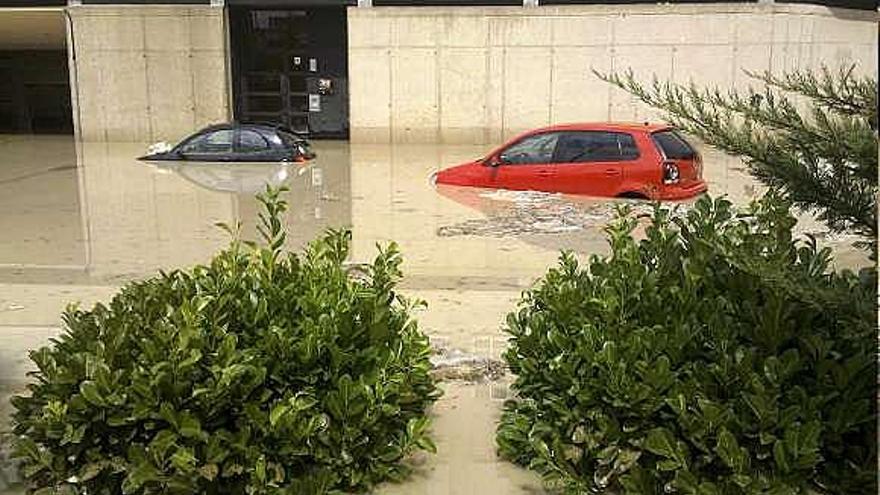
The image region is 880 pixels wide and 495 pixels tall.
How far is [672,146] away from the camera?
1458cm

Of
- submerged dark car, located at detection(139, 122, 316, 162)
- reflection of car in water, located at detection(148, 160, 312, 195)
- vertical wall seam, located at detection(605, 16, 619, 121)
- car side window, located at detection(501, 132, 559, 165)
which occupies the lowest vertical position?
reflection of car in water, located at detection(148, 160, 312, 195)

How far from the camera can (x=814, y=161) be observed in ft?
11.8

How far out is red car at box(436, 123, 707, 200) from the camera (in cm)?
1433

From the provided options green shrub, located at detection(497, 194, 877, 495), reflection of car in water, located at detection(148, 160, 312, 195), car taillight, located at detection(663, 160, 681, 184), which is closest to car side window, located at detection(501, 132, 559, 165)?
car taillight, located at detection(663, 160, 681, 184)

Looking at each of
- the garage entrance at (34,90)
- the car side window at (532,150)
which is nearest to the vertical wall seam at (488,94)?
the car side window at (532,150)

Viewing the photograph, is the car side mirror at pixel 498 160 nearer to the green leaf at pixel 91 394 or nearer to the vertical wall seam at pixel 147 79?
the green leaf at pixel 91 394

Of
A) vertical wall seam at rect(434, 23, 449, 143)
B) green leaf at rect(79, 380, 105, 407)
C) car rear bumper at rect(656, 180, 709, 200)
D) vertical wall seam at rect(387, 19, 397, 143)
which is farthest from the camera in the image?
vertical wall seam at rect(387, 19, 397, 143)

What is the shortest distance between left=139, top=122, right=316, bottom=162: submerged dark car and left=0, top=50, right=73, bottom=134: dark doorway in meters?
15.4

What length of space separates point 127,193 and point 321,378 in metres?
14.0

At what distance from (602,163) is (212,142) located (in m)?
10.2

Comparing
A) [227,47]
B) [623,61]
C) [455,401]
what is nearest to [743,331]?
[455,401]

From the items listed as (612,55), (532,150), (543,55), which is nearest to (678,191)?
(532,150)

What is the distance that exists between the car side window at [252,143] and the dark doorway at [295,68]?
9.81 metres

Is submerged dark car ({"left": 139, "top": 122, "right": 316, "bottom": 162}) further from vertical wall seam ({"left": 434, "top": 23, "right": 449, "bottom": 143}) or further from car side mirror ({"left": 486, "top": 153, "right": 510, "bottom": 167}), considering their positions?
car side mirror ({"left": 486, "top": 153, "right": 510, "bottom": 167})
